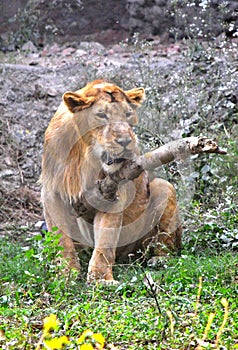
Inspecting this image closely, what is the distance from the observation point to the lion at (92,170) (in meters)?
6.05

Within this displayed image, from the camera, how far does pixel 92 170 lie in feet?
20.7

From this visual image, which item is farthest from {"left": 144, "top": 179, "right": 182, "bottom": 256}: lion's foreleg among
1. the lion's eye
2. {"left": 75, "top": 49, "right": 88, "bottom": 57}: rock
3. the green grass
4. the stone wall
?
the stone wall

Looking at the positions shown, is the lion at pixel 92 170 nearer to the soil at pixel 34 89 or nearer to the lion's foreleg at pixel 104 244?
the lion's foreleg at pixel 104 244

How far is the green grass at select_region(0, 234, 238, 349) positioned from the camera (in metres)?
4.34

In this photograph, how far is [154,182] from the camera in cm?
704

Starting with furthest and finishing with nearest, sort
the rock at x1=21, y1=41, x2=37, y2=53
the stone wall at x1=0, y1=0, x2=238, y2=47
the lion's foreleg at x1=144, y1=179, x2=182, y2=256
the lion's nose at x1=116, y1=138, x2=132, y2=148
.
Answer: the stone wall at x1=0, y1=0, x2=238, y2=47, the rock at x1=21, y1=41, x2=37, y2=53, the lion's foreleg at x1=144, y1=179, x2=182, y2=256, the lion's nose at x1=116, y1=138, x2=132, y2=148

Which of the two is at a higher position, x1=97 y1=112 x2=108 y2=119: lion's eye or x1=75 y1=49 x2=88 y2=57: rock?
x1=97 y1=112 x2=108 y2=119: lion's eye

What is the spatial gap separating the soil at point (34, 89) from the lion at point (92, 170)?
2.22m

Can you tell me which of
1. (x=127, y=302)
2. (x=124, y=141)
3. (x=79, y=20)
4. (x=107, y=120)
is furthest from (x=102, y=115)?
(x=79, y=20)

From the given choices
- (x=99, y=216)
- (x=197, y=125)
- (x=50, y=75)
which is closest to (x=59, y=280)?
(x=99, y=216)

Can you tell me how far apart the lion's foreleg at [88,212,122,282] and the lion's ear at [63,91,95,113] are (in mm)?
871

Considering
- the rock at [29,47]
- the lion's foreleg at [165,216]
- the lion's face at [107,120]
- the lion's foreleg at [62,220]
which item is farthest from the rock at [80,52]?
the lion's foreleg at [62,220]

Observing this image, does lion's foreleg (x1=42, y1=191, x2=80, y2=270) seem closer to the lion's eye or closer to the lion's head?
the lion's head

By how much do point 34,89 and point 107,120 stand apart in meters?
5.42
